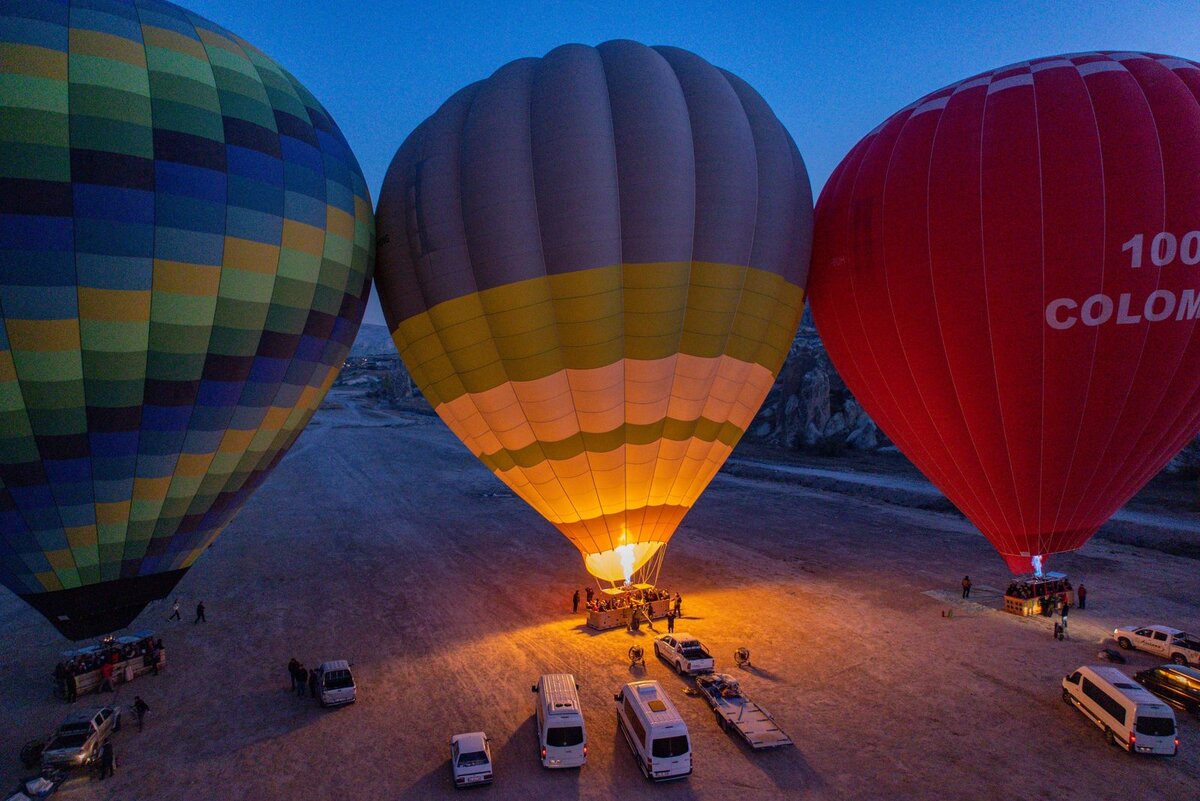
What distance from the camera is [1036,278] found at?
33.5 ft

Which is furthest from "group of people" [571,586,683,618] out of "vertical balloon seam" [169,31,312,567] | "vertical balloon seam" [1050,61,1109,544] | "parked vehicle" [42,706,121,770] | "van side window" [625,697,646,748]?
"parked vehicle" [42,706,121,770]

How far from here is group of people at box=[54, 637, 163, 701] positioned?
453 inches

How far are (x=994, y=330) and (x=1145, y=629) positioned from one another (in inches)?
296

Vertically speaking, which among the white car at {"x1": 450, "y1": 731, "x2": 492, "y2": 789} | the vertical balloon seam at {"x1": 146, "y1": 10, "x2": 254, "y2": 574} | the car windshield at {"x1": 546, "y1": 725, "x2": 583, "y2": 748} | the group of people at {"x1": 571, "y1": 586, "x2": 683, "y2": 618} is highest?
the vertical balloon seam at {"x1": 146, "y1": 10, "x2": 254, "y2": 574}

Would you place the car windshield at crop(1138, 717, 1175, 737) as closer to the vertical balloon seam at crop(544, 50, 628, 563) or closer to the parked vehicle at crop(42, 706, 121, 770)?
the vertical balloon seam at crop(544, 50, 628, 563)

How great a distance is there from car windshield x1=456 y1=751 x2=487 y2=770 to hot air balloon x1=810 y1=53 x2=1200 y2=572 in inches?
402

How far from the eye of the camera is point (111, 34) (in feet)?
27.7

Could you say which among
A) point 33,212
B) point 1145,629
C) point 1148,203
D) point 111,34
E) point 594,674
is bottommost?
point 594,674

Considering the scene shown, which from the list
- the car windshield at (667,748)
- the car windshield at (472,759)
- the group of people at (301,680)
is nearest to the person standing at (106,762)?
the group of people at (301,680)

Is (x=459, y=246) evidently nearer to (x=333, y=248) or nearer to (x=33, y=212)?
(x=333, y=248)

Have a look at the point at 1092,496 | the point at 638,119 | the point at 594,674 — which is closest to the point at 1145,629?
the point at 1092,496

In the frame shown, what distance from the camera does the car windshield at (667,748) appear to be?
852 centimetres

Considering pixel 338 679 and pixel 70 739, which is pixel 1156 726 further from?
pixel 70 739

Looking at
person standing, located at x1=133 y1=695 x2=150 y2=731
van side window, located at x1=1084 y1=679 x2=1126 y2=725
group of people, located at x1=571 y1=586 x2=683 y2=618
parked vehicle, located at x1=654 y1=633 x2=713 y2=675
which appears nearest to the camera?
van side window, located at x1=1084 y1=679 x2=1126 y2=725
